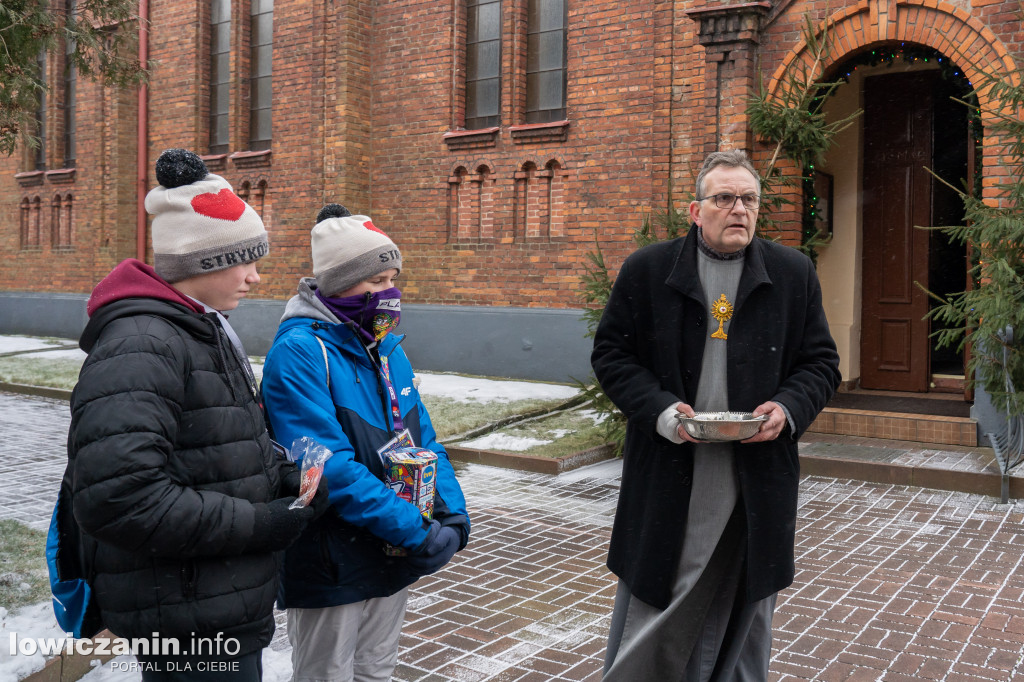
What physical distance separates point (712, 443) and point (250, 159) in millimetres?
14293

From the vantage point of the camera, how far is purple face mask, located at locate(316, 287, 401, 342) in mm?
2850

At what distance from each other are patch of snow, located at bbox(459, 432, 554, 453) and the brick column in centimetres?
370

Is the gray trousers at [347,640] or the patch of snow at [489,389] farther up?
the gray trousers at [347,640]

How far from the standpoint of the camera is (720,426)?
2.99 metres

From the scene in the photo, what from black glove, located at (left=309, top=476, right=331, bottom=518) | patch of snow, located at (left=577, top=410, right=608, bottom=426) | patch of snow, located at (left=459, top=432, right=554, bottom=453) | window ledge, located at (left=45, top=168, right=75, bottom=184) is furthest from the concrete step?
window ledge, located at (left=45, top=168, right=75, bottom=184)

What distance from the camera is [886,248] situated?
11461mm

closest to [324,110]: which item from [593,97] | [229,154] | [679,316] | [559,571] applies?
[229,154]

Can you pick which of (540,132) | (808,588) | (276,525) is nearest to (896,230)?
(540,132)

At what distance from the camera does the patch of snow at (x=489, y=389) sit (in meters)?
11.6

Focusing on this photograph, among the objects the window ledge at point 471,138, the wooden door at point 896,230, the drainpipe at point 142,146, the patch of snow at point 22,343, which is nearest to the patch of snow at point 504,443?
the wooden door at point 896,230

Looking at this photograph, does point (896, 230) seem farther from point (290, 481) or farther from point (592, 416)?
point (290, 481)

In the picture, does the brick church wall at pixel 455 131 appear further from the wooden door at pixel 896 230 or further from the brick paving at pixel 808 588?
the brick paving at pixel 808 588

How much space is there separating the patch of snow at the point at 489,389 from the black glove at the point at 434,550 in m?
8.45

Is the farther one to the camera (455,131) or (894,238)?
(455,131)
